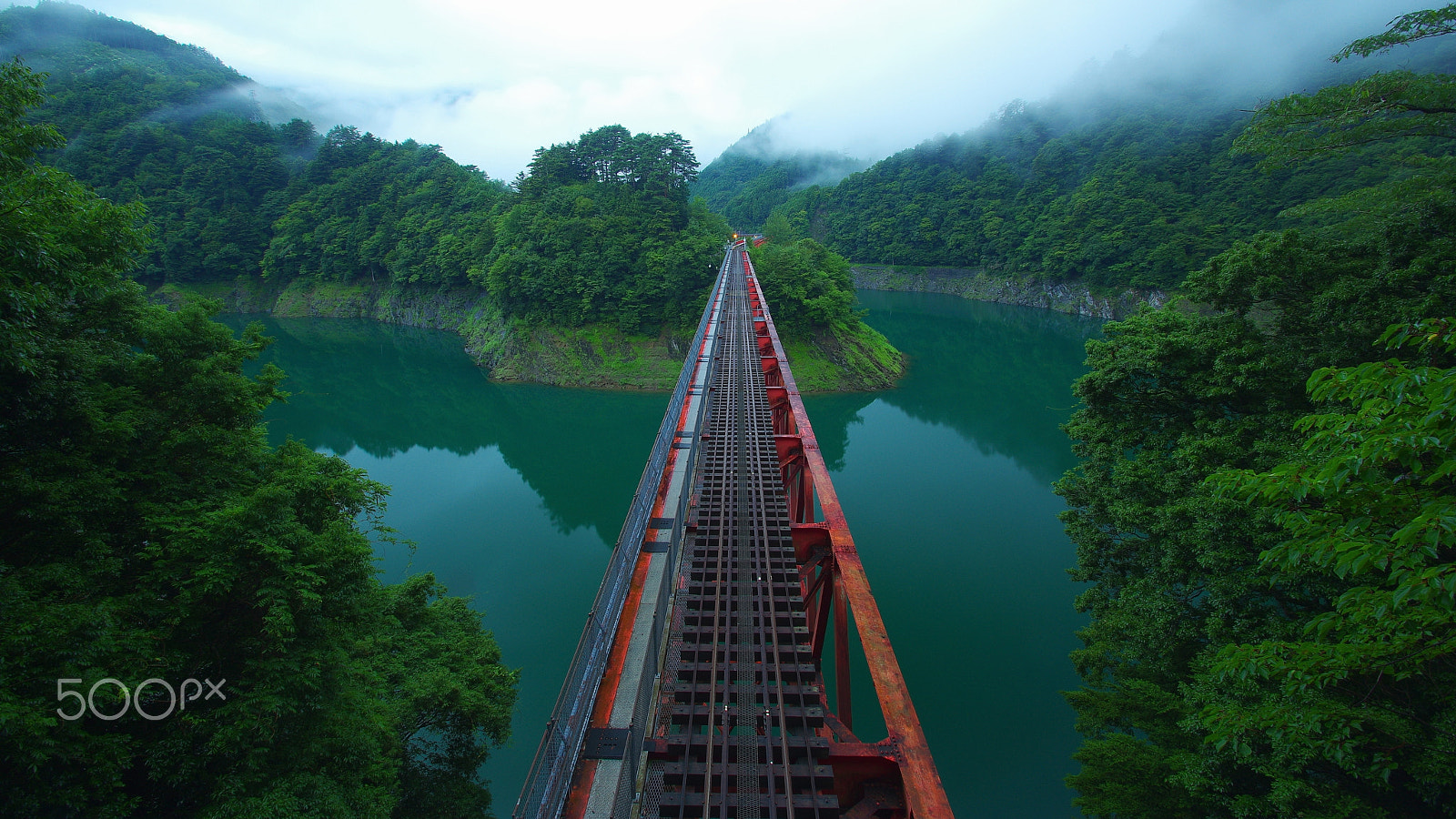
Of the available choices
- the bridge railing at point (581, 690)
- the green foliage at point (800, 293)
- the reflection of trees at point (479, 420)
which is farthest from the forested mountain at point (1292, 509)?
the green foliage at point (800, 293)

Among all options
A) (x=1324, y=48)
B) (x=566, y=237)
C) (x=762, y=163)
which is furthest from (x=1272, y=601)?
(x=762, y=163)

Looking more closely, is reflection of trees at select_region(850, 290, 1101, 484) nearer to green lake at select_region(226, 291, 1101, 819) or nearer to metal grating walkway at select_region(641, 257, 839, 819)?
green lake at select_region(226, 291, 1101, 819)

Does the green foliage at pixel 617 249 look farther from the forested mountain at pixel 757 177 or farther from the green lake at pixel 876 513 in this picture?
the forested mountain at pixel 757 177

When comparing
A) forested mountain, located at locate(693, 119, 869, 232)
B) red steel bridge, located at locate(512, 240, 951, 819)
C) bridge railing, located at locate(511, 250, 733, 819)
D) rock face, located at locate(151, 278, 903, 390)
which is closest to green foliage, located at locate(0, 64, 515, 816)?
bridge railing, located at locate(511, 250, 733, 819)

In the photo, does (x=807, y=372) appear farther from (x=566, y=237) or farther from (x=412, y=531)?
(x=412, y=531)

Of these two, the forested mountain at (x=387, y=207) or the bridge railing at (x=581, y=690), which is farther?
the forested mountain at (x=387, y=207)

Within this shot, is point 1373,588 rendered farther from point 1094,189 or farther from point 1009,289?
point 1094,189
